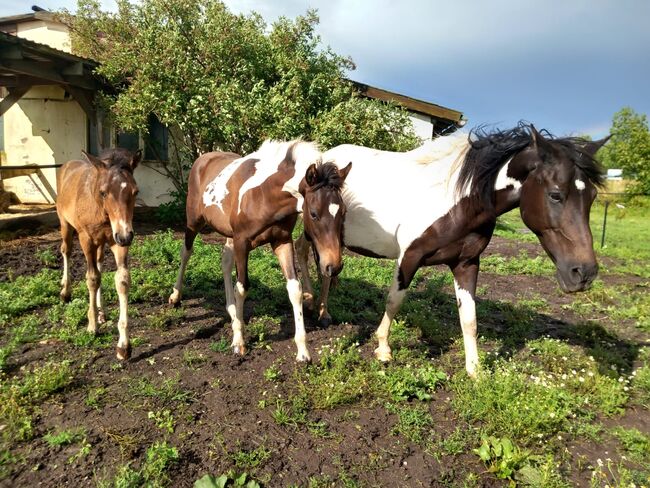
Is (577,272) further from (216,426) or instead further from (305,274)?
(305,274)

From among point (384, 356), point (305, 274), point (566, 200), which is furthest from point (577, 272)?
point (305, 274)

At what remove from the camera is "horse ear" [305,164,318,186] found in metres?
3.59

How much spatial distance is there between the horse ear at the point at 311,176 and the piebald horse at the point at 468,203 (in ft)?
1.06

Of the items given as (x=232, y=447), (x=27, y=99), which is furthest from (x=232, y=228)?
(x=27, y=99)

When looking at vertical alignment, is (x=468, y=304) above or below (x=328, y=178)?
below

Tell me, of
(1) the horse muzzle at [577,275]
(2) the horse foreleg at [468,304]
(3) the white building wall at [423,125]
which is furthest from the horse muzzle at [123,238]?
(3) the white building wall at [423,125]

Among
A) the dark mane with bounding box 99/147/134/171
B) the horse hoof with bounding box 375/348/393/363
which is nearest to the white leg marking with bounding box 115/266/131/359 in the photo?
the dark mane with bounding box 99/147/134/171

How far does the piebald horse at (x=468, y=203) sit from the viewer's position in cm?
332

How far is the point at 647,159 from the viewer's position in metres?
24.9

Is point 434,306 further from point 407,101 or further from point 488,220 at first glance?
point 407,101

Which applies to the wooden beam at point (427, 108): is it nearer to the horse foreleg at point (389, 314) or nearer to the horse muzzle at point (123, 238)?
the horse foreleg at point (389, 314)

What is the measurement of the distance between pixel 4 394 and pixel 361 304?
13.4 ft

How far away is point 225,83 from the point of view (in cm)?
948

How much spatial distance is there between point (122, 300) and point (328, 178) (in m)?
2.29
